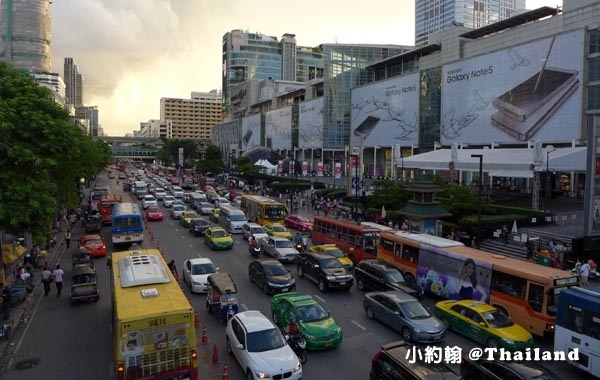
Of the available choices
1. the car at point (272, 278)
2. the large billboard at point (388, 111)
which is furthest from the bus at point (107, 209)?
the large billboard at point (388, 111)

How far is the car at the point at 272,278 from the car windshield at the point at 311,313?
4789 mm

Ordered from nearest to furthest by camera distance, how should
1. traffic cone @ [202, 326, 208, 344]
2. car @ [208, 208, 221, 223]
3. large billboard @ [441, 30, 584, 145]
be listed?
traffic cone @ [202, 326, 208, 344] → car @ [208, 208, 221, 223] → large billboard @ [441, 30, 584, 145]

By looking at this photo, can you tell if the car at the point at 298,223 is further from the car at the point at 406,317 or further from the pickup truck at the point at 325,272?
the car at the point at 406,317

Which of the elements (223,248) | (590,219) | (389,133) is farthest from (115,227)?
(389,133)

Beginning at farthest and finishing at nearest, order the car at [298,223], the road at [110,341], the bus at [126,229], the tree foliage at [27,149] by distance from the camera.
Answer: the car at [298,223], the bus at [126,229], the tree foliage at [27,149], the road at [110,341]

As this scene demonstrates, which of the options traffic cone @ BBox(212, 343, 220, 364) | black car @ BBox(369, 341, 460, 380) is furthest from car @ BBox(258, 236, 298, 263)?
black car @ BBox(369, 341, 460, 380)

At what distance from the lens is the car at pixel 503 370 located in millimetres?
10688

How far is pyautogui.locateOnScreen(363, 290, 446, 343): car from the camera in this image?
592 inches

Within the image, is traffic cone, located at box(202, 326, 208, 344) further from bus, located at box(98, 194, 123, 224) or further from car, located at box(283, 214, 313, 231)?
bus, located at box(98, 194, 123, 224)

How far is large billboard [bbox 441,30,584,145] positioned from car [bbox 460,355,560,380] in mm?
49954

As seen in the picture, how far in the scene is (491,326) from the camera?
14992mm

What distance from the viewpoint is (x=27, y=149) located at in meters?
17.5

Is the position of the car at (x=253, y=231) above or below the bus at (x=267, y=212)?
below

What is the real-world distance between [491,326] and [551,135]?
48.0 metres
